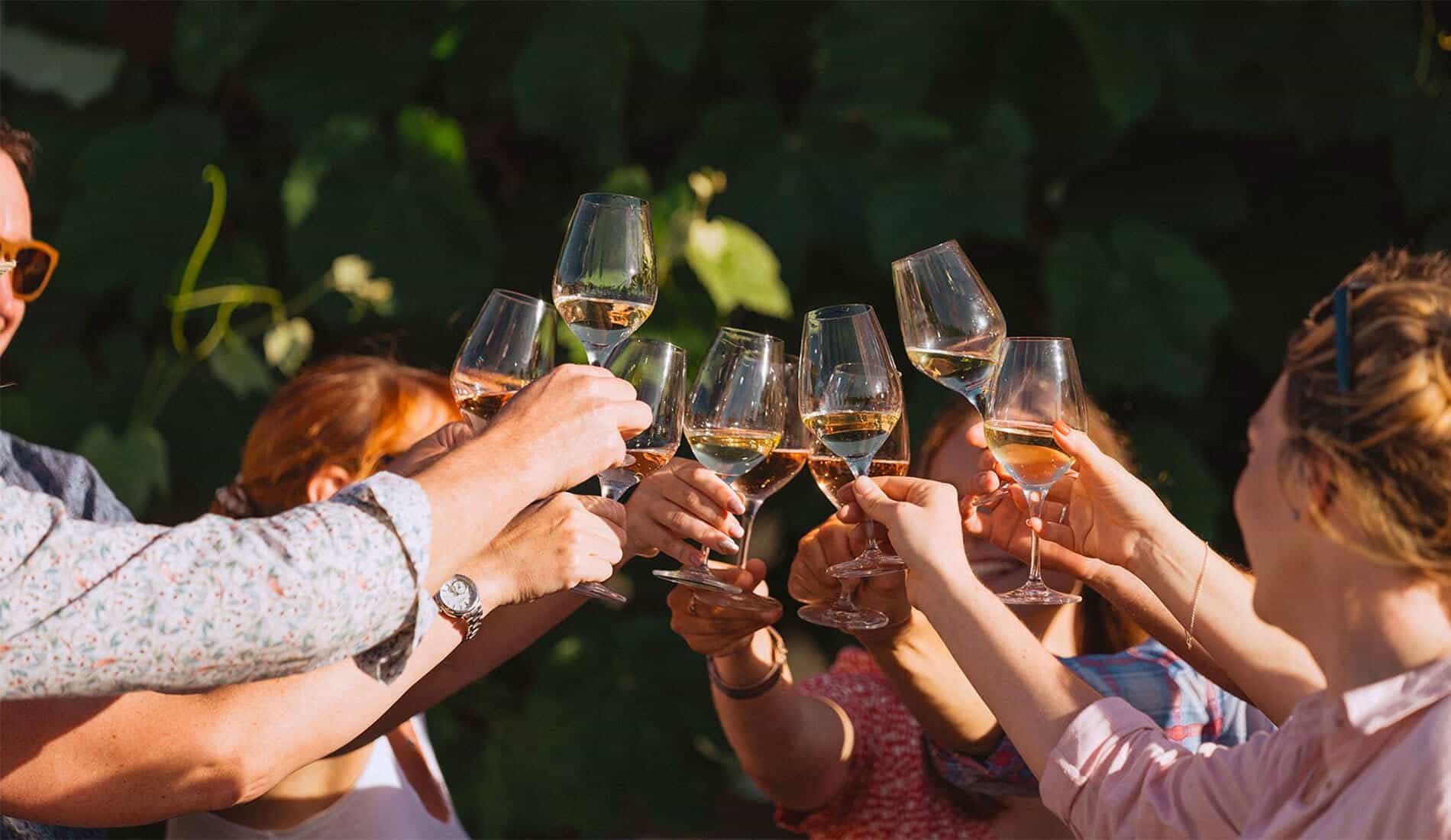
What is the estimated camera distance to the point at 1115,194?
3.64 metres

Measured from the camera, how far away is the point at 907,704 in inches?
87.5

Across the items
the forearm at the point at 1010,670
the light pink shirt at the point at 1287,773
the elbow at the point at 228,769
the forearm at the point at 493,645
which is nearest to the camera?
the light pink shirt at the point at 1287,773

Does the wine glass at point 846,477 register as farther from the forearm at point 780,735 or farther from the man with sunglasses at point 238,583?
the man with sunglasses at point 238,583

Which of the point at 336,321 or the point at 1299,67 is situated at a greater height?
the point at 1299,67

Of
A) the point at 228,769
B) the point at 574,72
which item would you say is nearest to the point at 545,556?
the point at 228,769

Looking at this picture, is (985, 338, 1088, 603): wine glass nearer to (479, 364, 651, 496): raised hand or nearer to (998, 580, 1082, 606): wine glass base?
(998, 580, 1082, 606): wine glass base

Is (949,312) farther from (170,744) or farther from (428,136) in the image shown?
(428,136)

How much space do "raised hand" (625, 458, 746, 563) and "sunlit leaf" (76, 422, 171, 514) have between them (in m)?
2.09

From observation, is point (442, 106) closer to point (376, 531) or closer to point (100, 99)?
point (100, 99)

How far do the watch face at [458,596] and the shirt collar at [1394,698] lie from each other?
101 centimetres

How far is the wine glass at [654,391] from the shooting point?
1.94 metres

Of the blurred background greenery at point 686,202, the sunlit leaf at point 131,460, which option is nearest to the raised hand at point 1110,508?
the blurred background greenery at point 686,202

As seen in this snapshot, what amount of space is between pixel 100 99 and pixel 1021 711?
357 cm

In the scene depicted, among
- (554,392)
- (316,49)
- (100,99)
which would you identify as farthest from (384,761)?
(100,99)
